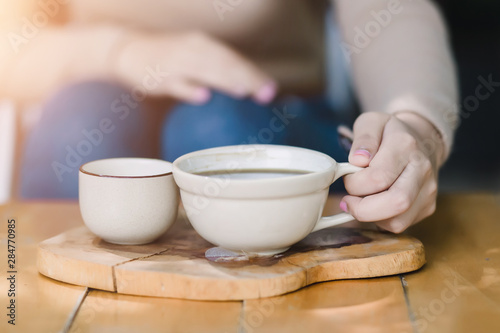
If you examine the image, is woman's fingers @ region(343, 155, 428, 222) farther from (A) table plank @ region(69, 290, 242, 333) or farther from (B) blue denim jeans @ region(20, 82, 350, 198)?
(B) blue denim jeans @ region(20, 82, 350, 198)

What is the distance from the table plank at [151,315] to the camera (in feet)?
1.88

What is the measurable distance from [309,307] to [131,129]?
96 centimetres

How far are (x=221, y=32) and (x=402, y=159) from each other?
817 mm

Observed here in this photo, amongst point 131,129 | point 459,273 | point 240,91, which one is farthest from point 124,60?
point 459,273

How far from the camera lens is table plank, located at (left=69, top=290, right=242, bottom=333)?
1.88 feet

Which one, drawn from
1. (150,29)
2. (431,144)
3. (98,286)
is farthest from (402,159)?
(150,29)

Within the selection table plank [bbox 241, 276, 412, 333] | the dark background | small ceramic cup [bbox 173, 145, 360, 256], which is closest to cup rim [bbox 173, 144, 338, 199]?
small ceramic cup [bbox 173, 145, 360, 256]

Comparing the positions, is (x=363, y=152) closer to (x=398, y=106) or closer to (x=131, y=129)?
(x=398, y=106)

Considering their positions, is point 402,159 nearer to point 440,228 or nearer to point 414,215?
point 414,215

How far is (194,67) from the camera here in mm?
1457

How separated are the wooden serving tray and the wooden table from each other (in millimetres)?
11

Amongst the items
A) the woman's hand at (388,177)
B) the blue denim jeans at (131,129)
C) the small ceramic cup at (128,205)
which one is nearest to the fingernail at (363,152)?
the woman's hand at (388,177)

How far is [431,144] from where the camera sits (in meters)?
0.92

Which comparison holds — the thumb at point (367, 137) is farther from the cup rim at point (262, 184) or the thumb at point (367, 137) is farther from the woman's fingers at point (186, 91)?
the woman's fingers at point (186, 91)
